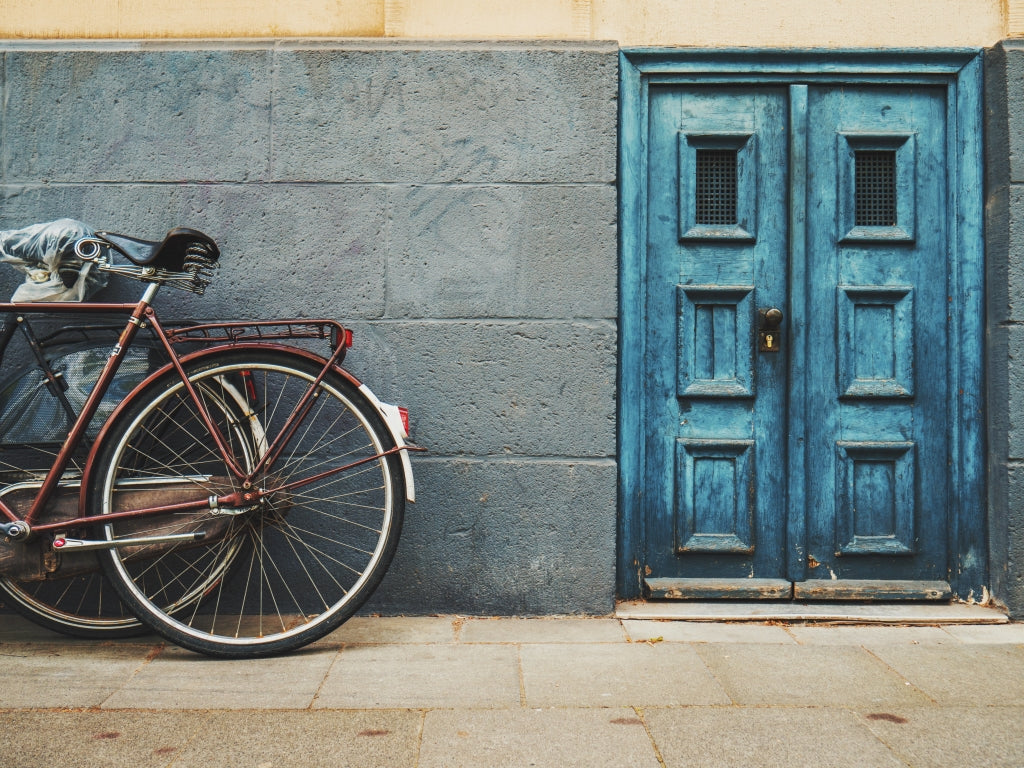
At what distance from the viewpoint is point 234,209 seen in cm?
383

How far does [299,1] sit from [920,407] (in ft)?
11.2

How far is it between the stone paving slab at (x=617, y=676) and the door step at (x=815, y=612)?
0.40 meters

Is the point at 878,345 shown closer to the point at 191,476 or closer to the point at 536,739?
the point at 536,739

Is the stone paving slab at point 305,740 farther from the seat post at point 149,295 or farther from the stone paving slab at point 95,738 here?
the seat post at point 149,295

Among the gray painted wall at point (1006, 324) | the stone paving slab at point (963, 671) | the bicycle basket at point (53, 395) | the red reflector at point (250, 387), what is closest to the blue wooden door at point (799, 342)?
the gray painted wall at point (1006, 324)

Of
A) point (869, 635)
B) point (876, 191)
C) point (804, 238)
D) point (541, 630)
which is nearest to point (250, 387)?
point (541, 630)

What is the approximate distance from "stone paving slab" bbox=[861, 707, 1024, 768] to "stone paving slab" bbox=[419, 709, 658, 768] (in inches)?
28.9

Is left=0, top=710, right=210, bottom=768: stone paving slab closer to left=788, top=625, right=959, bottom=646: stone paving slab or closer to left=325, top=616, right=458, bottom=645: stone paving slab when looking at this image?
left=325, top=616, right=458, bottom=645: stone paving slab

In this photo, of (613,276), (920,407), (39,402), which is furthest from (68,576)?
(920,407)

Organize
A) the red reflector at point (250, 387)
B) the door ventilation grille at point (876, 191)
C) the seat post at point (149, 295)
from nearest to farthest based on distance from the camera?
the seat post at point (149, 295) < the red reflector at point (250, 387) < the door ventilation grille at point (876, 191)

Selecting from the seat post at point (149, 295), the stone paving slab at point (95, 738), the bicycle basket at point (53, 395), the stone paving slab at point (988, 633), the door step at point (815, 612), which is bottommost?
the stone paving slab at point (95, 738)

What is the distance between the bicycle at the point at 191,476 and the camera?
3143mm

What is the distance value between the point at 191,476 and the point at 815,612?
8.88 ft

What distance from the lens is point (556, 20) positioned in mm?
3900
